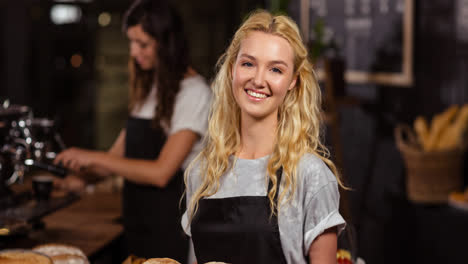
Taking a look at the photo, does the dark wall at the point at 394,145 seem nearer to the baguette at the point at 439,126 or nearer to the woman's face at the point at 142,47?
the baguette at the point at 439,126

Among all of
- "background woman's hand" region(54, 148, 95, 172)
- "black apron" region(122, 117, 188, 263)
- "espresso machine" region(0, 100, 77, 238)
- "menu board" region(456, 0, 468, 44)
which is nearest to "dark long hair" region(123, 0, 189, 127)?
"black apron" region(122, 117, 188, 263)

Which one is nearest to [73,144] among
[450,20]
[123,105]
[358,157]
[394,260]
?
[123,105]

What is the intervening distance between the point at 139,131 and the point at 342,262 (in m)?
1.06

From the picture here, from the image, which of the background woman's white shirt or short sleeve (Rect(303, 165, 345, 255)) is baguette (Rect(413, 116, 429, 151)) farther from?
short sleeve (Rect(303, 165, 345, 255))

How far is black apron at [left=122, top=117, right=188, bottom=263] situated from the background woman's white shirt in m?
0.06

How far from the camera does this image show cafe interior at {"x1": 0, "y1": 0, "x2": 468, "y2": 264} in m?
2.05

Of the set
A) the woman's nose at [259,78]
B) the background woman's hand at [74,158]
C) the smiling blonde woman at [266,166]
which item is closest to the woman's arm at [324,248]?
the smiling blonde woman at [266,166]

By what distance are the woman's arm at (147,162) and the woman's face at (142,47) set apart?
1.05 feet

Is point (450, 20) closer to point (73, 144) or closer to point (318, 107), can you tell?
point (318, 107)

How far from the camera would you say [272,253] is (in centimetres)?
131

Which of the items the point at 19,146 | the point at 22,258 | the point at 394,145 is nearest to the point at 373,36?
the point at 394,145

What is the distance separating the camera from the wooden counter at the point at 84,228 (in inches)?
76.9

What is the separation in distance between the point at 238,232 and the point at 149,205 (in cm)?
98

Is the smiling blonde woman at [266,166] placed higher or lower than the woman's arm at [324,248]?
higher
